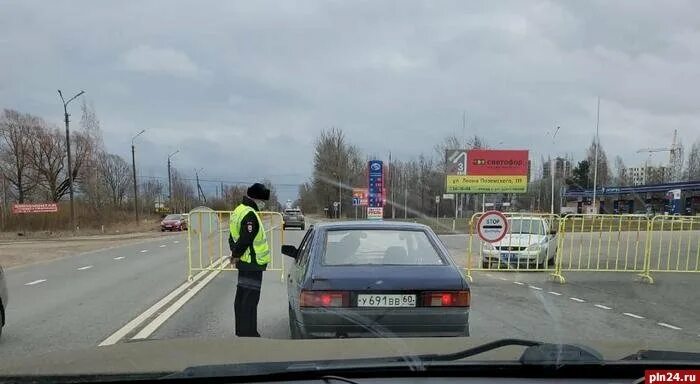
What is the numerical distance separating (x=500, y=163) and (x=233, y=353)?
1423 inches

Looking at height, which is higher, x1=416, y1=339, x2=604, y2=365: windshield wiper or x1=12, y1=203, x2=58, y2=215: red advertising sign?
x1=416, y1=339, x2=604, y2=365: windshield wiper

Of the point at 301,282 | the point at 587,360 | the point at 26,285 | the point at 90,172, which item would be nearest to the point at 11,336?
the point at 301,282

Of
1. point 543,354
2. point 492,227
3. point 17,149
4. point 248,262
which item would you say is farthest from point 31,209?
point 543,354

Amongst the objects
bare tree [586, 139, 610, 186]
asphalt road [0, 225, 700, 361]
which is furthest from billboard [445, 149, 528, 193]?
bare tree [586, 139, 610, 186]

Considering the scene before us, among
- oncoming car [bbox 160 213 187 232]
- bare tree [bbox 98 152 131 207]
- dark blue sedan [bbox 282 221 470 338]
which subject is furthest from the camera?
bare tree [bbox 98 152 131 207]

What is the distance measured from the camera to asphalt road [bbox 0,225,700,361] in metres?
7.41

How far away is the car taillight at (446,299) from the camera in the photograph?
511cm

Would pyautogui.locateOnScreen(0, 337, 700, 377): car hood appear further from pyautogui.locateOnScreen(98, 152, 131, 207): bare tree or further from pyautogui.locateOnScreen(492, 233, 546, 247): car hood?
pyautogui.locateOnScreen(98, 152, 131, 207): bare tree

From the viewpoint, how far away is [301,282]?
5406 millimetres

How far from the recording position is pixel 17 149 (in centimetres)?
7106

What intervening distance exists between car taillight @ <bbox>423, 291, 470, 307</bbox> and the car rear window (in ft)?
1.73

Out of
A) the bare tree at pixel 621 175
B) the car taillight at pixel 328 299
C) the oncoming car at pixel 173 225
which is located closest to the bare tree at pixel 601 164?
the bare tree at pixel 621 175

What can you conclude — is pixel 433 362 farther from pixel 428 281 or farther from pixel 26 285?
pixel 26 285

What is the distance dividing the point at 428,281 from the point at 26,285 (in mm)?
10461
